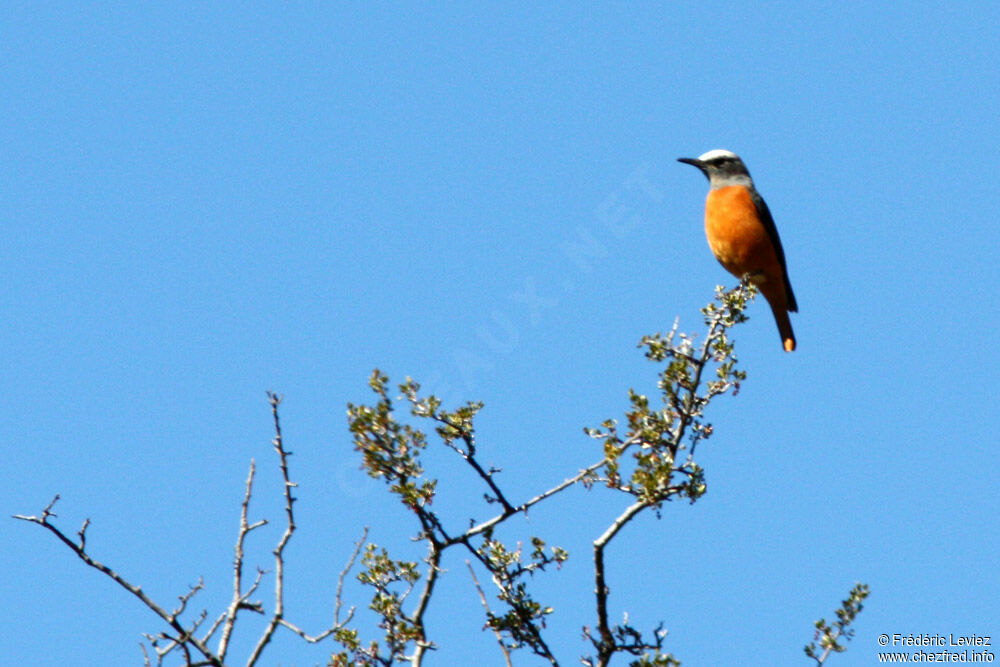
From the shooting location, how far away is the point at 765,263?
28.1 feet

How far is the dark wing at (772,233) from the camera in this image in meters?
8.66

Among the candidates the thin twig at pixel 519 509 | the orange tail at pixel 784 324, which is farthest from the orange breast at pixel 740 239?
the thin twig at pixel 519 509

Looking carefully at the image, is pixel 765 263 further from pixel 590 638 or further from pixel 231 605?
pixel 231 605

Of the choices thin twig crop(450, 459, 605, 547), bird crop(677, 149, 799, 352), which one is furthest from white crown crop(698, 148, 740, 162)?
thin twig crop(450, 459, 605, 547)

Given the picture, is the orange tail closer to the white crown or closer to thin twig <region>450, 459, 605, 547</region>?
the white crown

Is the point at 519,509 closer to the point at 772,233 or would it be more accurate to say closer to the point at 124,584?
the point at 124,584

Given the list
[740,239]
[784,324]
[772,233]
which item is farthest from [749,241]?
[784,324]

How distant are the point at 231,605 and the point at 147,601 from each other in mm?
327

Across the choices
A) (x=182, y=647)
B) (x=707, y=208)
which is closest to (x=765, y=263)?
(x=707, y=208)

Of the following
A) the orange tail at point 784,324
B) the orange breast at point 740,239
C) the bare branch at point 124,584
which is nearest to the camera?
the bare branch at point 124,584

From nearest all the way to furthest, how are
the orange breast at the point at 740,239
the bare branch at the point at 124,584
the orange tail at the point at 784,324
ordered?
the bare branch at the point at 124,584
the orange breast at the point at 740,239
the orange tail at the point at 784,324

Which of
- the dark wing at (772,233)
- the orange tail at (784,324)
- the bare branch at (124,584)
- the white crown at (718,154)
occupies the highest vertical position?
the white crown at (718,154)

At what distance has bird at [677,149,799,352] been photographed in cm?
Answer: 846

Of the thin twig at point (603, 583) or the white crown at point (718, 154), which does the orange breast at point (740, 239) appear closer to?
the white crown at point (718, 154)
